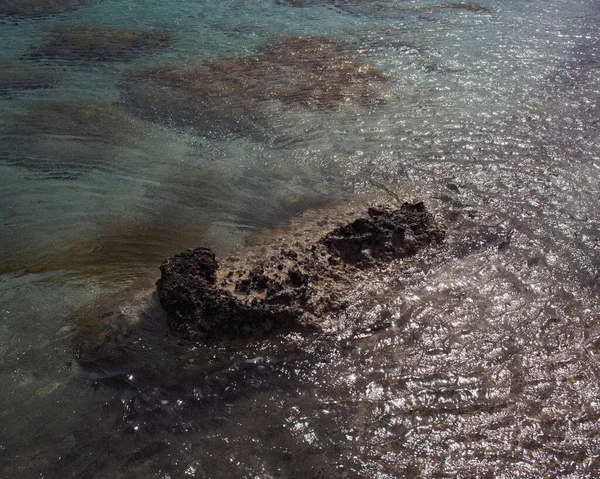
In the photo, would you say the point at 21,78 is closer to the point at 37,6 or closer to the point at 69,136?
the point at 69,136

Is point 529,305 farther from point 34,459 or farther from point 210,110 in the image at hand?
point 210,110

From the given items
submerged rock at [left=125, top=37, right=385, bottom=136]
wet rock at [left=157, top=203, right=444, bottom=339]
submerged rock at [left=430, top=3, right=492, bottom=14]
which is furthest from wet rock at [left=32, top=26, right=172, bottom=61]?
wet rock at [left=157, top=203, right=444, bottom=339]

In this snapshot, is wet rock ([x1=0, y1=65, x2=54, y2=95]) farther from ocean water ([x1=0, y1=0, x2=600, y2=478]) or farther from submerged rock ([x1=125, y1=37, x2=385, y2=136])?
submerged rock ([x1=125, y1=37, x2=385, y2=136])

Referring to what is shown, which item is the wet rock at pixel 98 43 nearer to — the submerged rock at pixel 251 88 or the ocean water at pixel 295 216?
the ocean water at pixel 295 216

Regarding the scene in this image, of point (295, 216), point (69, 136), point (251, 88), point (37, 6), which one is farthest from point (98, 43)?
point (295, 216)

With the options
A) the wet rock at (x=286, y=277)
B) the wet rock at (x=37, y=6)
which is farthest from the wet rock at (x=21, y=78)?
the wet rock at (x=286, y=277)

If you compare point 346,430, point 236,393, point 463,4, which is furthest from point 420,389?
point 463,4
